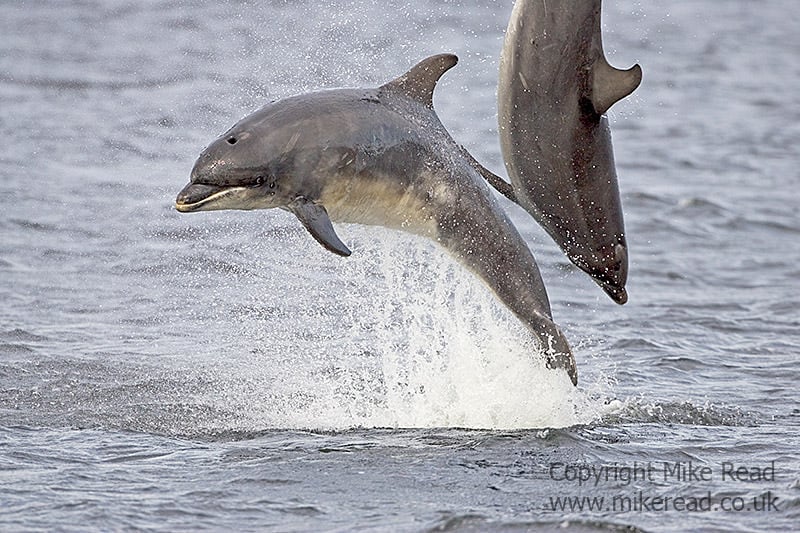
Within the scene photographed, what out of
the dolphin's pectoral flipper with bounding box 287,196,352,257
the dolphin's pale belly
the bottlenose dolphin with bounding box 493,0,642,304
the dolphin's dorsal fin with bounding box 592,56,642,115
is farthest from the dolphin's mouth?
the dolphin's dorsal fin with bounding box 592,56,642,115

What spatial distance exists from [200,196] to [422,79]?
1.49 m

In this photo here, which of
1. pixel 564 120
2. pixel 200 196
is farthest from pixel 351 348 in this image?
pixel 564 120

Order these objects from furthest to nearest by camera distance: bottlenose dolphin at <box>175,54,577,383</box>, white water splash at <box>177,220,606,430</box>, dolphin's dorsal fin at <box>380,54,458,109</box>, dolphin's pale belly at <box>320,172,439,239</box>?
white water splash at <box>177,220,606,430</box>, dolphin's dorsal fin at <box>380,54,458,109</box>, dolphin's pale belly at <box>320,172,439,239</box>, bottlenose dolphin at <box>175,54,577,383</box>

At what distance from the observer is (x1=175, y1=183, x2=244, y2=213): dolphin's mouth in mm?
7590

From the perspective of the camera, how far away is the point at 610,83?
25.1 ft

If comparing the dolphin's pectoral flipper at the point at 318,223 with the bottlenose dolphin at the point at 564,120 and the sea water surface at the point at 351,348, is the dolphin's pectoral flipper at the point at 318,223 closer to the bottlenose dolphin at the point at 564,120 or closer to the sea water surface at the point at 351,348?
the sea water surface at the point at 351,348

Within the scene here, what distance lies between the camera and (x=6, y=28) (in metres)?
22.3

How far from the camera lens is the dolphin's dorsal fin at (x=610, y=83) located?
7.57 metres

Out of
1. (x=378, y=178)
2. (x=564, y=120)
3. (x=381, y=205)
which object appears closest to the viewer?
(x=564, y=120)

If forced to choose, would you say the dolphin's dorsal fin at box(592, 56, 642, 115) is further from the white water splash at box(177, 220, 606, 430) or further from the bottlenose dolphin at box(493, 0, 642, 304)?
the white water splash at box(177, 220, 606, 430)

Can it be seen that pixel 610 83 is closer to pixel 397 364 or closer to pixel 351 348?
pixel 397 364

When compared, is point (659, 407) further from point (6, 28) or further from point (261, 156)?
point (6, 28)

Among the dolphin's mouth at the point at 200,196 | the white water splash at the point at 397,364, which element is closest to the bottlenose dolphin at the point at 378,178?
the dolphin's mouth at the point at 200,196

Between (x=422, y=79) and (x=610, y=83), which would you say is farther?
(x=422, y=79)
